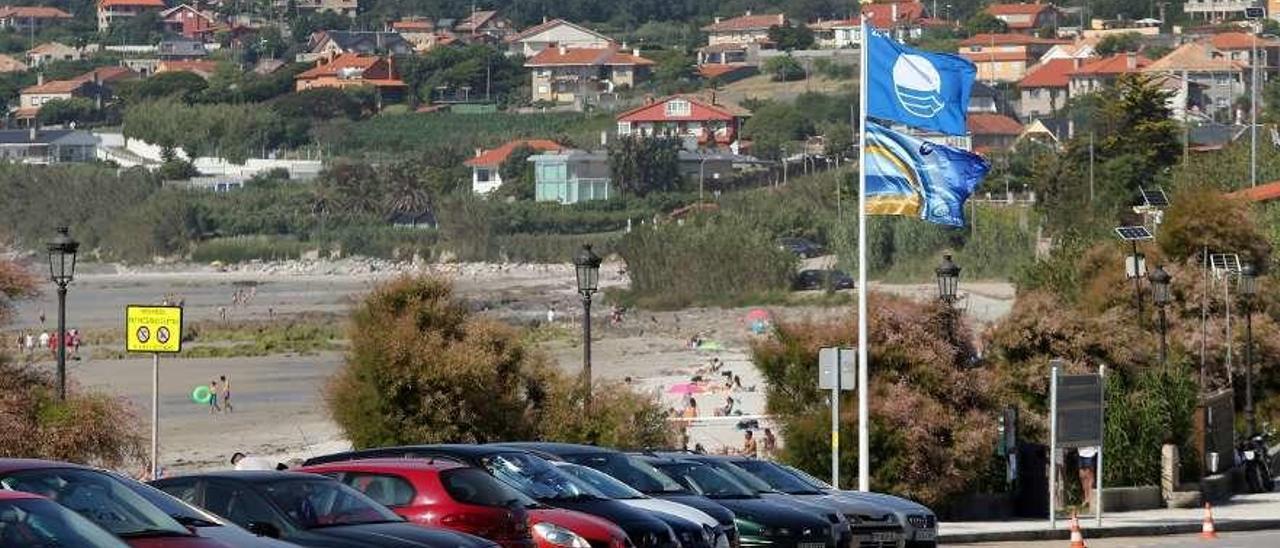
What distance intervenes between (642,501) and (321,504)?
4212 millimetres

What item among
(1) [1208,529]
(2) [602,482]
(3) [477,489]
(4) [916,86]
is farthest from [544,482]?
(1) [1208,529]

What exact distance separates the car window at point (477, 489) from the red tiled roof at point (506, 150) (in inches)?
6655

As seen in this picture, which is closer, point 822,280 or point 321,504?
point 321,504

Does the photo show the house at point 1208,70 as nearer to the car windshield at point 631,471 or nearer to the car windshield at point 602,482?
the car windshield at point 631,471

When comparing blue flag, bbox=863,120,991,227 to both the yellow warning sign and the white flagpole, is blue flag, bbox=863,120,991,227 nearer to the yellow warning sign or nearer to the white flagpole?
the white flagpole

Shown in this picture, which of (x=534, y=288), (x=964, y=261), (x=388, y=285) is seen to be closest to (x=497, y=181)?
(x=534, y=288)

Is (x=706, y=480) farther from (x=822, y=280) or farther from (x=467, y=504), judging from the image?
(x=822, y=280)

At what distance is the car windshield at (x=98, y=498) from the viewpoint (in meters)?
15.3

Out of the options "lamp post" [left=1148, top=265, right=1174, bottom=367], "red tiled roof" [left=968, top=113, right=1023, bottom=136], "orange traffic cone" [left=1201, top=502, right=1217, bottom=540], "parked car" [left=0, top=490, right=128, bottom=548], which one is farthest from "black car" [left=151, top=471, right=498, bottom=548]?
"red tiled roof" [left=968, top=113, right=1023, bottom=136]

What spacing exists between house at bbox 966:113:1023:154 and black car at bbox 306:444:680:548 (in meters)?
154

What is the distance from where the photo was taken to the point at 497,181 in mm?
190250

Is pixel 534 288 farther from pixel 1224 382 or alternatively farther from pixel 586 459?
pixel 586 459

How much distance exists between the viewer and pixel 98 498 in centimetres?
1548

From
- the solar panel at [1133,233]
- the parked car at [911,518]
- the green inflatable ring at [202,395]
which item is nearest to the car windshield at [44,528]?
the parked car at [911,518]
